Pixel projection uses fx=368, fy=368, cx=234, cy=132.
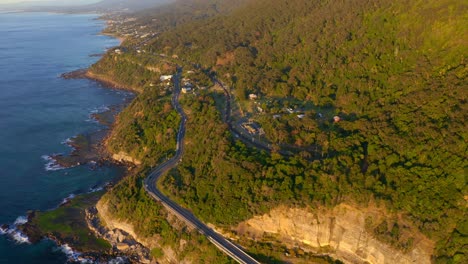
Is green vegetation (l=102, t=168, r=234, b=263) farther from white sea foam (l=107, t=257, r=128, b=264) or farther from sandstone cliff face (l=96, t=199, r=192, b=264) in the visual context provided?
white sea foam (l=107, t=257, r=128, b=264)

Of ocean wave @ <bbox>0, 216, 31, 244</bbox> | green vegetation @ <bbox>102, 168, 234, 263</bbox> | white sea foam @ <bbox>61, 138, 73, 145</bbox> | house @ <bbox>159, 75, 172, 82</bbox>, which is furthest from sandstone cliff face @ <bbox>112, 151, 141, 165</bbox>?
house @ <bbox>159, 75, 172, 82</bbox>

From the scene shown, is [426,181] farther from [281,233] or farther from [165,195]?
[165,195]

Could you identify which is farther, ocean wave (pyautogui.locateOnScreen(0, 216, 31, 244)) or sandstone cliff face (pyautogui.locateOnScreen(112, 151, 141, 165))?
sandstone cliff face (pyautogui.locateOnScreen(112, 151, 141, 165))

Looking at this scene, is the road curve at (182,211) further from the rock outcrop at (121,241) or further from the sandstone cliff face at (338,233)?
the rock outcrop at (121,241)

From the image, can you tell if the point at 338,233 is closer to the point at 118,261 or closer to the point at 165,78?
the point at 118,261

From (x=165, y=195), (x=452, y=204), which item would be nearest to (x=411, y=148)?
(x=452, y=204)

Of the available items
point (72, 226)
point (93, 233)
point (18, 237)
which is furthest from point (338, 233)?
point (18, 237)
